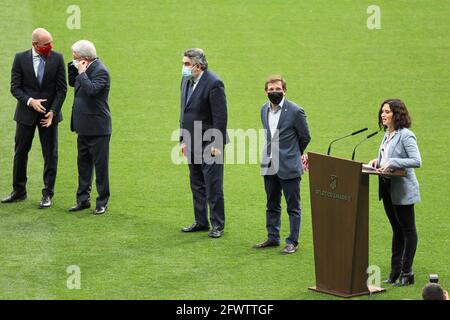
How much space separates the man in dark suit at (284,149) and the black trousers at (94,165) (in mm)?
2228

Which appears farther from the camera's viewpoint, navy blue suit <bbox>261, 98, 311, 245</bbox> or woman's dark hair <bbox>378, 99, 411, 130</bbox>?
navy blue suit <bbox>261, 98, 311, 245</bbox>

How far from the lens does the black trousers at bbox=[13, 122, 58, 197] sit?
517 inches

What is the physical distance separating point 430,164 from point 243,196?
9.60 feet

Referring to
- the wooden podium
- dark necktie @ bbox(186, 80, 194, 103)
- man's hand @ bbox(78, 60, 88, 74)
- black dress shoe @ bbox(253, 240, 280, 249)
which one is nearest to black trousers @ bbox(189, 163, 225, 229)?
black dress shoe @ bbox(253, 240, 280, 249)

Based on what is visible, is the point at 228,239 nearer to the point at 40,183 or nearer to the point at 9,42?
the point at 40,183

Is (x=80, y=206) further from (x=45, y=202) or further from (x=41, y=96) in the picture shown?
(x=41, y=96)

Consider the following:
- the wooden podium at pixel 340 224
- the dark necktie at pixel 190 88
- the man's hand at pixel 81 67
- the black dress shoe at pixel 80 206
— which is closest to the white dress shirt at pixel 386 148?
the wooden podium at pixel 340 224

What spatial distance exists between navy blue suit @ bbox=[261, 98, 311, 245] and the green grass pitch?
449 millimetres

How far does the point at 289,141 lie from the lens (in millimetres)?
11469

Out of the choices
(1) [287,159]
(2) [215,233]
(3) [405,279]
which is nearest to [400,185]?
(3) [405,279]

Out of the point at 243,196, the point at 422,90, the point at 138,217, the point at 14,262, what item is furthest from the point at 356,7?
the point at 14,262

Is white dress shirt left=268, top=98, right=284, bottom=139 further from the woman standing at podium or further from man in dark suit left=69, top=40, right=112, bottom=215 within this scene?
man in dark suit left=69, top=40, right=112, bottom=215

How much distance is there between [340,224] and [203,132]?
2600mm

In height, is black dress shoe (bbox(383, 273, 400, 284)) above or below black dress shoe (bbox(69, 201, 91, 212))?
below
